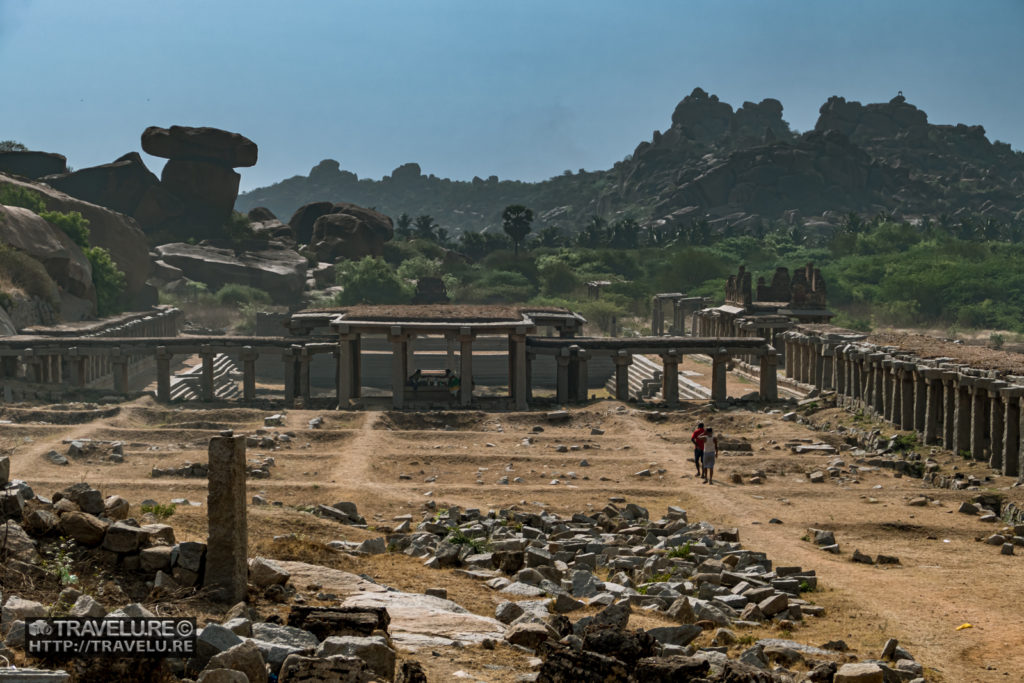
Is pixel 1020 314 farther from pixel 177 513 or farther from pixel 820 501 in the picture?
pixel 177 513

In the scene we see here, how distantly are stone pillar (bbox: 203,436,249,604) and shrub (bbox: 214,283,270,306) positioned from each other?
220 feet

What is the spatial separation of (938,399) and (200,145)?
75.9m

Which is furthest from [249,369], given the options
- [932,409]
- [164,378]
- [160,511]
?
[160,511]

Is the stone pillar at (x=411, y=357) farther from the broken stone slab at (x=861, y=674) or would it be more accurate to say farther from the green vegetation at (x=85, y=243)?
the broken stone slab at (x=861, y=674)

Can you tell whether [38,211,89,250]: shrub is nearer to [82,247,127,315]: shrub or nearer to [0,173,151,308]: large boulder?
[82,247,127,315]: shrub

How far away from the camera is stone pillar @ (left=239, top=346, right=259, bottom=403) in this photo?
41.3m

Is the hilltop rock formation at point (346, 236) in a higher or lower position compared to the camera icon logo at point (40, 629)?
higher

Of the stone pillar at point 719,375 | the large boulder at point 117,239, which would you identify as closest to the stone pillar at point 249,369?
the stone pillar at point 719,375

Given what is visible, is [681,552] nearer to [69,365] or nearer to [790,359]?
Answer: [69,365]

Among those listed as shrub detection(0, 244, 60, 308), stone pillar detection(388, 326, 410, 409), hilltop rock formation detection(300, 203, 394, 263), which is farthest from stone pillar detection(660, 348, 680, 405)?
hilltop rock formation detection(300, 203, 394, 263)

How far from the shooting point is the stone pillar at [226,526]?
1252 centimetres

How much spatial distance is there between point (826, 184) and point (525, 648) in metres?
155

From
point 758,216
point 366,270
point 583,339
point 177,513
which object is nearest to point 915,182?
point 758,216

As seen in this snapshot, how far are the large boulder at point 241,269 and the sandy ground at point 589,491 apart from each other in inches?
1790
